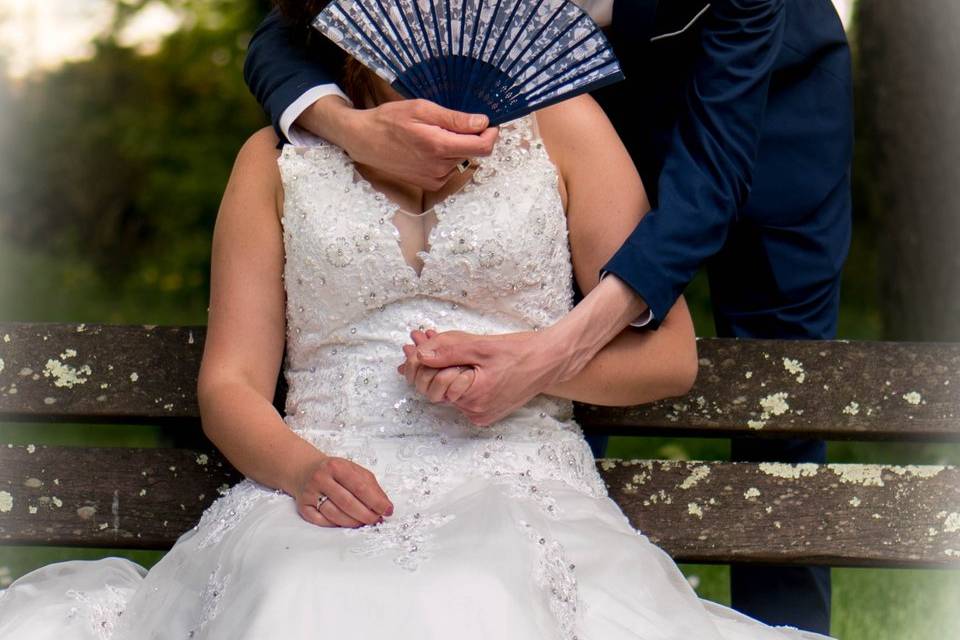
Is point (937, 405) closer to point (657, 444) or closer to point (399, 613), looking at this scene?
point (399, 613)

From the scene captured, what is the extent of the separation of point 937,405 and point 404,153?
1.29m

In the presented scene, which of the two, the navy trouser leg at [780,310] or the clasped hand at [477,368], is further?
the navy trouser leg at [780,310]

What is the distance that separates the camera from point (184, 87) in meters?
7.48

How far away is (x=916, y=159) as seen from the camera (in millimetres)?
5012

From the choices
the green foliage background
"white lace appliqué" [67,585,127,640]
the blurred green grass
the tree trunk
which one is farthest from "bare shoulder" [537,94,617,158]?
the tree trunk

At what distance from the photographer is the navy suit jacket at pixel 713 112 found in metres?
2.59

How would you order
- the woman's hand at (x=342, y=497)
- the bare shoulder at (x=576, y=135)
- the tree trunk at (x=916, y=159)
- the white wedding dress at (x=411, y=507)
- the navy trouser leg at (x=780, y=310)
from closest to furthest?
1. the white wedding dress at (x=411, y=507)
2. the woman's hand at (x=342, y=497)
3. the bare shoulder at (x=576, y=135)
4. the navy trouser leg at (x=780, y=310)
5. the tree trunk at (x=916, y=159)

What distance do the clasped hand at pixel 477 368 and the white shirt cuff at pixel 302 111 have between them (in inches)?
21.0

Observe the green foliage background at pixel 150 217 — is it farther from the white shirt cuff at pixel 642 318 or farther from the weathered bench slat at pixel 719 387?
the white shirt cuff at pixel 642 318

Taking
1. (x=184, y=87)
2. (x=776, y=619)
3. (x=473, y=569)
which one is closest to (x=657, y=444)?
(x=776, y=619)

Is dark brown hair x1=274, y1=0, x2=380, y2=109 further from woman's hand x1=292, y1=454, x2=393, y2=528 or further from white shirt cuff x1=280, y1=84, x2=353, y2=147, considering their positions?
woman's hand x1=292, y1=454, x2=393, y2=528

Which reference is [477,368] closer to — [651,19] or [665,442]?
[651,19]

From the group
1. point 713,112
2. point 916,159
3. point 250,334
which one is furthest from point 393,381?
point 916,159

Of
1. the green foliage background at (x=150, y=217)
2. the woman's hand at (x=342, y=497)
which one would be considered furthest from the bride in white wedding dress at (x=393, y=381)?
the green foliage background at (x=150, y=217)
